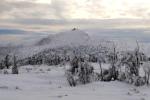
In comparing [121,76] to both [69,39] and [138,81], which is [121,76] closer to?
[138,81]

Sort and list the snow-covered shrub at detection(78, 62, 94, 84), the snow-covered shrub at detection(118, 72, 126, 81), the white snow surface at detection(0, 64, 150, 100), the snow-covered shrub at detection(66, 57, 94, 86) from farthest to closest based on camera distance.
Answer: the snow-covered shrub at detection(118, 72, 126, 81) < the snow-covered shrub at detection(78, 62, 94, 84) < the snow-covered shrub at detection(66, 57, 94, 86) < the white snow surface at detection(0, 64, 150, 100)

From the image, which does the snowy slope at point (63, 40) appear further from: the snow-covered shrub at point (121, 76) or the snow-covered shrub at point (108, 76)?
the snow-covered shrub at point (121, 76)

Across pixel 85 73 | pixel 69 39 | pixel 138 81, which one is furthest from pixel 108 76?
pixel 69 39

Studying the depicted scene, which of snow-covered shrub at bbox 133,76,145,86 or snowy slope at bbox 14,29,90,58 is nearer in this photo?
snow-covered shrub at bbox 133,76,145,86

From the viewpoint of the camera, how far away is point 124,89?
17500 millimetres

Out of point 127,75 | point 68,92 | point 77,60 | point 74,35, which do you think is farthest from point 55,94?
point 74,35

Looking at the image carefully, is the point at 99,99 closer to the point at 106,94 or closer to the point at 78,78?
the point at 106,94

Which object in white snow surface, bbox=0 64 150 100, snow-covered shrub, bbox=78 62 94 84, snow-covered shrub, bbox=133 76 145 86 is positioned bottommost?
white snow surface, bbox=0 64 150 100

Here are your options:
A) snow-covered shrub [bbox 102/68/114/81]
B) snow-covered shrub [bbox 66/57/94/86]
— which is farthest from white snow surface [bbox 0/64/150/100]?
snow-covered shrub [bbox 102/68/114/81]

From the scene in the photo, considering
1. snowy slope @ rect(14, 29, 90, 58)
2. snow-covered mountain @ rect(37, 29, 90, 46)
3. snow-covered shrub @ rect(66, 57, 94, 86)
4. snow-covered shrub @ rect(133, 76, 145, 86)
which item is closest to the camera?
snow-covered shrub @ rect(133, 76, 145, 86)

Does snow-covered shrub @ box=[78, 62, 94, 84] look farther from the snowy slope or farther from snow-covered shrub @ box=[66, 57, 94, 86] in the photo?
the snowy slope

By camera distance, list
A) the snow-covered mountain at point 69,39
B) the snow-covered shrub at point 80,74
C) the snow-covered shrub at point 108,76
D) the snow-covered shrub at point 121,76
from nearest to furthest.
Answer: the snow-covered shrub at point 80,74, the snow-covered shrub at point 121,76, the snow-covered shrub at point 108,76, the snow-covered mountain at point 69,39

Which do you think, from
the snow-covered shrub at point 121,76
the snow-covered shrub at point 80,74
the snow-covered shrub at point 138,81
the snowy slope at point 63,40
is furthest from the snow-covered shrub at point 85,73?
the snowy slope at point 63,40

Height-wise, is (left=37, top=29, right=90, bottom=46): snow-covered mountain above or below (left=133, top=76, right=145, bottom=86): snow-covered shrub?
above
